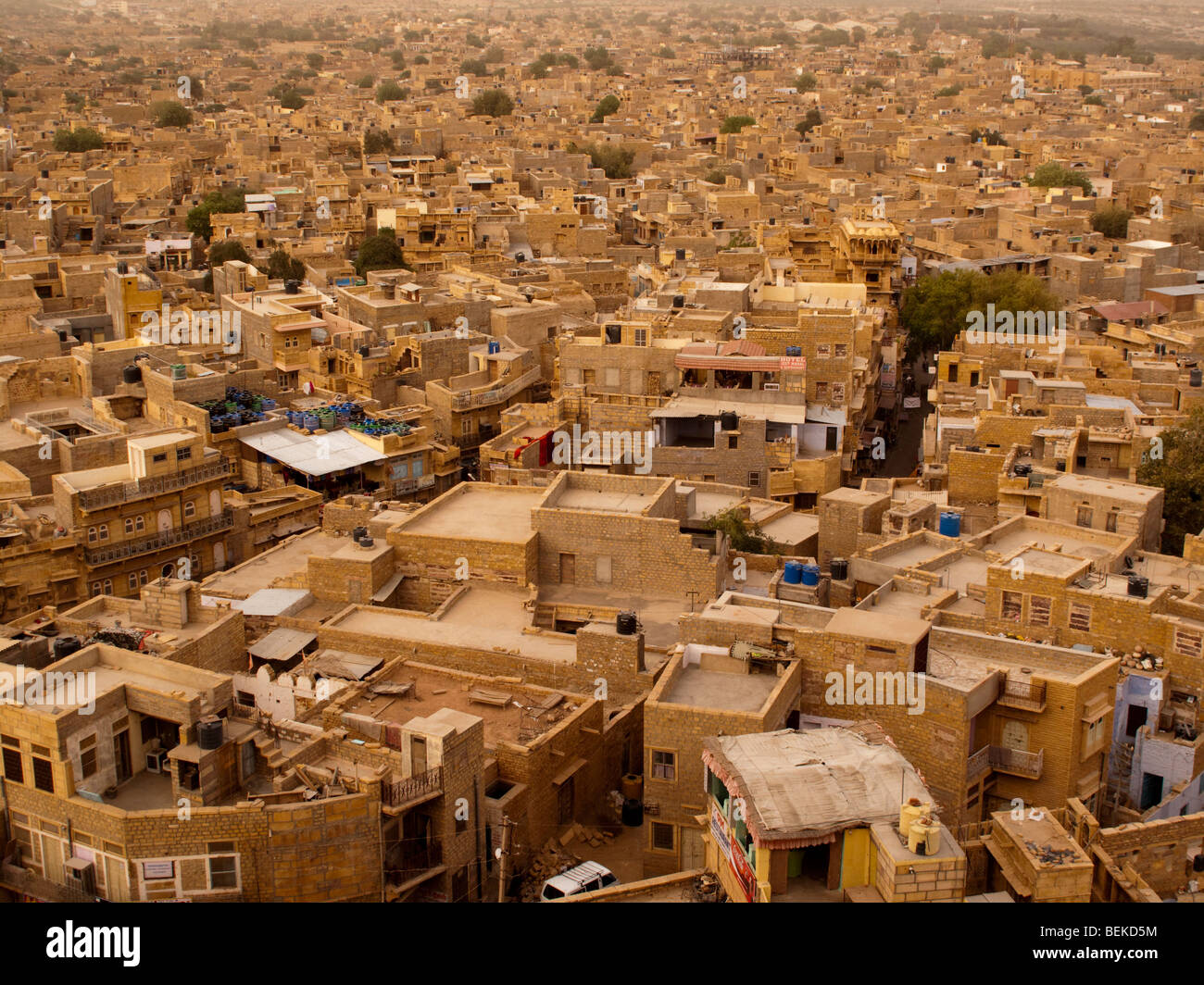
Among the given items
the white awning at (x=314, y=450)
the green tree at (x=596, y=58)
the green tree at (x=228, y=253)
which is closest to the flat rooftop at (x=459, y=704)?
the white awning at (x=314, y=450)

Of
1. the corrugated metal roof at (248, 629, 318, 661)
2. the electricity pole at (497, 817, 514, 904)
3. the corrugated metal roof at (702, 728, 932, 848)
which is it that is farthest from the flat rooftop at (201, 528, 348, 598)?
the corrugated metal roof at (702, 728, 932, 848)

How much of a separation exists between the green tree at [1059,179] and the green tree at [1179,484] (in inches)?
1846

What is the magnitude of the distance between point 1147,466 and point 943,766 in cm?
1291

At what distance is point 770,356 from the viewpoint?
3534cm

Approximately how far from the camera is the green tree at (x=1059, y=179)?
73500 mm

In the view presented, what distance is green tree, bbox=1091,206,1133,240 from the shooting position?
212 ft

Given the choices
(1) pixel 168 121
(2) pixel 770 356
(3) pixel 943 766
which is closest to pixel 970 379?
(2) pixel 770 356

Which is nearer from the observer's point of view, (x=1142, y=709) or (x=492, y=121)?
(x=1142, y=709)

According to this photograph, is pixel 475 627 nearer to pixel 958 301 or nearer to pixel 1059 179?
pixel 958 301

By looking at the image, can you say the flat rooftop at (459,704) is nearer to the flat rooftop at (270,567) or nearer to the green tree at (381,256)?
the flat rooftop at (270,567)

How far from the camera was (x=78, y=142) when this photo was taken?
8806 centimetres

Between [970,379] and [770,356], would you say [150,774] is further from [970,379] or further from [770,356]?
[970,379]

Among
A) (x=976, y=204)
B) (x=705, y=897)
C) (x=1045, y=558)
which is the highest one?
(x=976, y=204)

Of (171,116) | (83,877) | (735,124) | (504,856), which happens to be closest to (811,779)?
(504,856)
